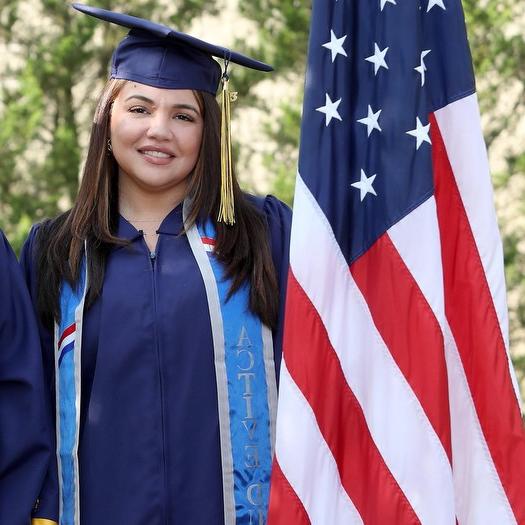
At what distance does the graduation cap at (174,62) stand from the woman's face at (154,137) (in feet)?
0.15

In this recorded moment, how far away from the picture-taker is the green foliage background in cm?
920

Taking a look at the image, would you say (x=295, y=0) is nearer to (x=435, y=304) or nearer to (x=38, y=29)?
(x=38, y=29)

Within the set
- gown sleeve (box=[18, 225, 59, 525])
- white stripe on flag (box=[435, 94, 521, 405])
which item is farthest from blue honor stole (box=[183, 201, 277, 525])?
white stripe on flag (box=[435, 94, 521, 405])

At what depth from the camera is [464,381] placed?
3326 millimetres

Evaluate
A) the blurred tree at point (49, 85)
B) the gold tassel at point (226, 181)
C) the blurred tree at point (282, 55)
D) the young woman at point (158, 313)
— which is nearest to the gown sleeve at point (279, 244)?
the young woman at point (158, 313)

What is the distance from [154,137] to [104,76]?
6623mm

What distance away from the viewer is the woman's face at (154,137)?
364 centimetres

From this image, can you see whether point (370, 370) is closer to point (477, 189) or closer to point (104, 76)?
point (477, 189)

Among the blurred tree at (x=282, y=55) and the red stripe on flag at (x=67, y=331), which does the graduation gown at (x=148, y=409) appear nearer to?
the red stripe on flag at (x=67, y=331)

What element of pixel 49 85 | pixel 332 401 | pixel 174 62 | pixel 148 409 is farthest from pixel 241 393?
pixel 49 85

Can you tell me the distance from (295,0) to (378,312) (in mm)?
6553

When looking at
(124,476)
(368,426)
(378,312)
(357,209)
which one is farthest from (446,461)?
(124,476)

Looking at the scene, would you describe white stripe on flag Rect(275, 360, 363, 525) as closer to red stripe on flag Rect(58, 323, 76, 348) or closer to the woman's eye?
red stripe on flag Rect(58, 323, 76, 348)

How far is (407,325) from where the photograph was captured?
10.7 feet
